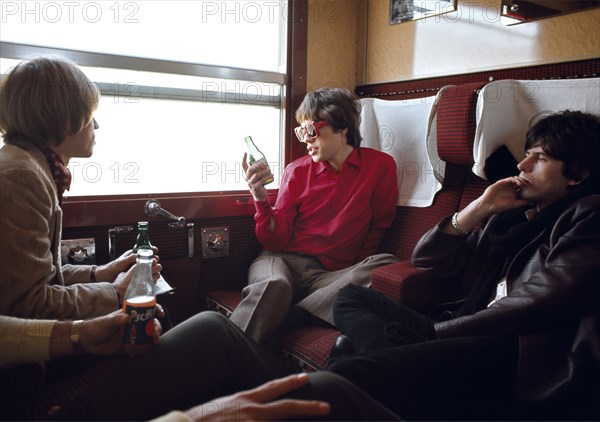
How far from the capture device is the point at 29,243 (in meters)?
1.10

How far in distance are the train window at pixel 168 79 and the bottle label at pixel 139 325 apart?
1.23m

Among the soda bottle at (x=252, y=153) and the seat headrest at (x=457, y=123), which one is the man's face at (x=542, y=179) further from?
the soda bottle at (x=252, y=153)

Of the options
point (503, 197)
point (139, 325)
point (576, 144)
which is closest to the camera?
point (139, 325)

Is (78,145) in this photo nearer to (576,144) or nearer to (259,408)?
(259,408)

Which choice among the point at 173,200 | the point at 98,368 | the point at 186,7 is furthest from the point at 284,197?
the point at 98,368

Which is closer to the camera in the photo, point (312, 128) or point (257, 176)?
point (257, 176)

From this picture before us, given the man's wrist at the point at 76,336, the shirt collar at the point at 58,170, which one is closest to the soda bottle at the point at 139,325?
the man's wrist at the point at 76,336

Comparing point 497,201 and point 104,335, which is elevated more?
point 497,201

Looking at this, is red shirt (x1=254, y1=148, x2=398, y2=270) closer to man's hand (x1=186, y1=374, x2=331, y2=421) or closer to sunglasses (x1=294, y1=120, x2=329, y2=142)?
sunglasses (x1=294, y1=120, x2=329, y2=142)

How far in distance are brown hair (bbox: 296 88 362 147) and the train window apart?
0.38 m

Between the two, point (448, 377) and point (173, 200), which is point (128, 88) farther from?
point (448, 377)

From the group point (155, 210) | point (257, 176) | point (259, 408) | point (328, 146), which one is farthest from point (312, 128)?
point (259, 408)

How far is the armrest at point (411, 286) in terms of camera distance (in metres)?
1.78

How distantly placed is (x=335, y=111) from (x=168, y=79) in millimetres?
777
